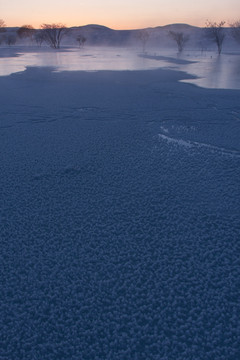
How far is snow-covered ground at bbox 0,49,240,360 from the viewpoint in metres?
1.60

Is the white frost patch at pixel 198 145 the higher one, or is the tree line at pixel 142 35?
the tree line at pixel 142 35

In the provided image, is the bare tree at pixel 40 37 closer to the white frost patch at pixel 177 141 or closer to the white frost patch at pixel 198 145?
the white frost patch at pixel 177 141

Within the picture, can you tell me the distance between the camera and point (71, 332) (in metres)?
1.62

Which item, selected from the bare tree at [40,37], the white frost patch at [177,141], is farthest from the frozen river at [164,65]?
the bare tree at [40,37]

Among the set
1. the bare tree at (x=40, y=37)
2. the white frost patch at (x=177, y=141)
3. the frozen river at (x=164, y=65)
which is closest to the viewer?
the white frost patch at (x=177, y=141)

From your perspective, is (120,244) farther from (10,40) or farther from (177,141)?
(10,40)

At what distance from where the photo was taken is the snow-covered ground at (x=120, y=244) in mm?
1604

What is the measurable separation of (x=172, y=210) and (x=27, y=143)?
323cm

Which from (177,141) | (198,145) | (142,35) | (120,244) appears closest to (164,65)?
(177,141)

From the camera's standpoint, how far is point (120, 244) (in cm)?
232

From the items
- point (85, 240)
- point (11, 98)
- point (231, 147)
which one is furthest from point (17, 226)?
point (11, 98)

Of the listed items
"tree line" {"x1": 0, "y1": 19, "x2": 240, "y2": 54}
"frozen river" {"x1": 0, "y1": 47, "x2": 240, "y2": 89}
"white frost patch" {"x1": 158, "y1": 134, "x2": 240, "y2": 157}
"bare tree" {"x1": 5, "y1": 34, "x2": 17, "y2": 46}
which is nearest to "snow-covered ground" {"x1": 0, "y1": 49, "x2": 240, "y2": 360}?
"white frost patch" {"x1": 158, "y1": 134, "x2": 240, "y2": 157}

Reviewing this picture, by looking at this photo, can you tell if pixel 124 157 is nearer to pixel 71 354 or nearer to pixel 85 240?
pixel 85 240

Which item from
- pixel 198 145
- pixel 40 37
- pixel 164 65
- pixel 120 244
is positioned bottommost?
pixel 120 244
